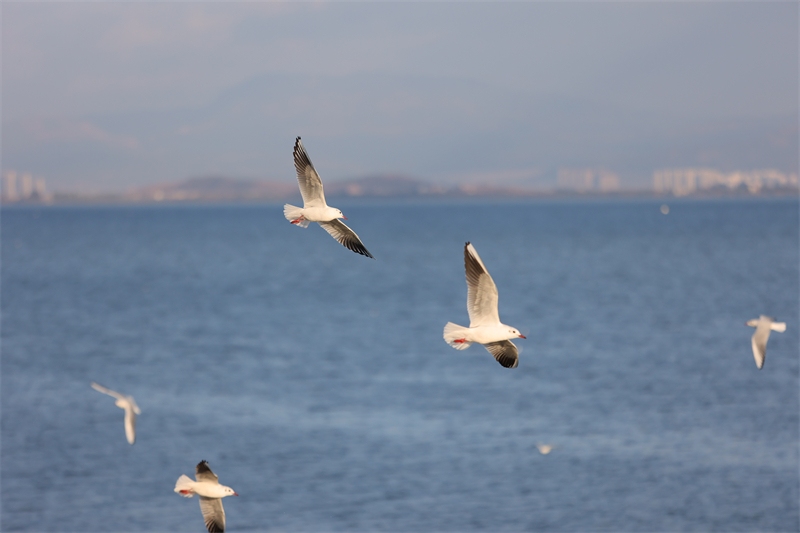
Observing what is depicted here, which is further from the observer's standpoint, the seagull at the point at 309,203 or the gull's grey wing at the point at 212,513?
the gull's grey wing at the point at 212,513

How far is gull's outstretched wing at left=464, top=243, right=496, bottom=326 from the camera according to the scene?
11.8 meters

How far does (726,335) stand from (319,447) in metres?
32.6

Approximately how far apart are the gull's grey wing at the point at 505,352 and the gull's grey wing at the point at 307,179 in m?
2.90

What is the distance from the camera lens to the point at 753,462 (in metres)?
30.8

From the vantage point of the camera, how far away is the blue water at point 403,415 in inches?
1118

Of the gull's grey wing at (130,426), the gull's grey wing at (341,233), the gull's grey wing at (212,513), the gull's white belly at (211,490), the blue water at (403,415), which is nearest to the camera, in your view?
the gull's grey wing at (341,233)

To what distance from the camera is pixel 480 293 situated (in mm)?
12078

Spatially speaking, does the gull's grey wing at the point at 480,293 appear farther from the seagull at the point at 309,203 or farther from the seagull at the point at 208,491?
the seagull at the point at 208,491

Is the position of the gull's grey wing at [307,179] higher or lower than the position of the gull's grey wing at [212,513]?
higher

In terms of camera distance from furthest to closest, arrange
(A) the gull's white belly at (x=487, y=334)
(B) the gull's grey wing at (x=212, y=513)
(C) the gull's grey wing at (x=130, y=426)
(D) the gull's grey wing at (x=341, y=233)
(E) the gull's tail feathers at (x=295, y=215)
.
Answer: (C) the gull's grey wing at (x=130, y=426) → (B) the gull's grey wing at (x=212, y=513) → (D) the gull's grey wing at (x=341, y=233) → (A) the gull's white belly at (x=487, y=334) → (E) the gull's tail feathers at (x=295, y=215)

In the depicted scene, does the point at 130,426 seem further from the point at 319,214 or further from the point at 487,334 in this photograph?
the point at 487,334

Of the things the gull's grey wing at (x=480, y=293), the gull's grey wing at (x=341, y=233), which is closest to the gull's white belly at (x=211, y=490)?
the gull's grey wing at (x=341, y=233)

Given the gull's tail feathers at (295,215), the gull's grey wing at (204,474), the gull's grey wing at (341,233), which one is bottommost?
the gull's grey wing at (204,474)

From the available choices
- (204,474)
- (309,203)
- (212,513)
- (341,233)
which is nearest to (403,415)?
(212,513)
